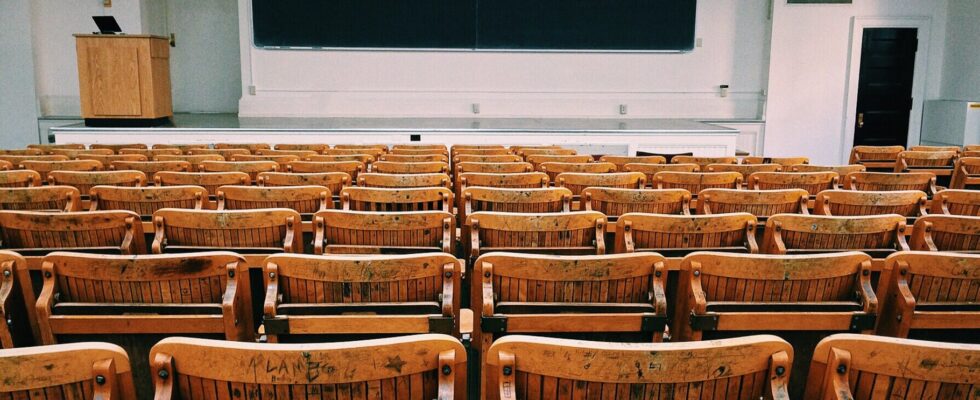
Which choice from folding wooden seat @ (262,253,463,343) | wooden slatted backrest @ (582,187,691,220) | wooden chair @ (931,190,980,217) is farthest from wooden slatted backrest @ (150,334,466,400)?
wooden chair @ (931,190,980,217)

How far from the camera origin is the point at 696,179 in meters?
4.37

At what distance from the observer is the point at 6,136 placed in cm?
992

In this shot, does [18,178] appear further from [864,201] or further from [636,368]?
[864,201]

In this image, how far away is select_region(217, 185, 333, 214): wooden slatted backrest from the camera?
3.54 meters

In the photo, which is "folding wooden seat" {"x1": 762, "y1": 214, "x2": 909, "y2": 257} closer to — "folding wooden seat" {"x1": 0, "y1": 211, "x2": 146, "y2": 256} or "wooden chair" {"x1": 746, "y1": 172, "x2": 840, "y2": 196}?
"wooden chair" {"x1": 746, "y1": 172, "x2": 840, "y2": 196}

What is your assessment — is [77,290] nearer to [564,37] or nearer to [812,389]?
[812,389]

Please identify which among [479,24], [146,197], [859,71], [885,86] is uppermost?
[479,24]

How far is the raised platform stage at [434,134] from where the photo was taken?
333 inches

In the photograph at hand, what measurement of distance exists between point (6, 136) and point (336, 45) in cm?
467

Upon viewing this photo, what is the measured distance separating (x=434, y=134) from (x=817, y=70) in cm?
570

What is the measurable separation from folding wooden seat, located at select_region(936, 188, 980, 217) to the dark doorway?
7.54 m

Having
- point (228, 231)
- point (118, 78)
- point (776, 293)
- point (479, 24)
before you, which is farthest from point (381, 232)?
point (479, 24)

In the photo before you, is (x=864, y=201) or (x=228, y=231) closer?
(x=228, y=231)

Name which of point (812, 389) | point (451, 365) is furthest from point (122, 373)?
point (812, 389)
